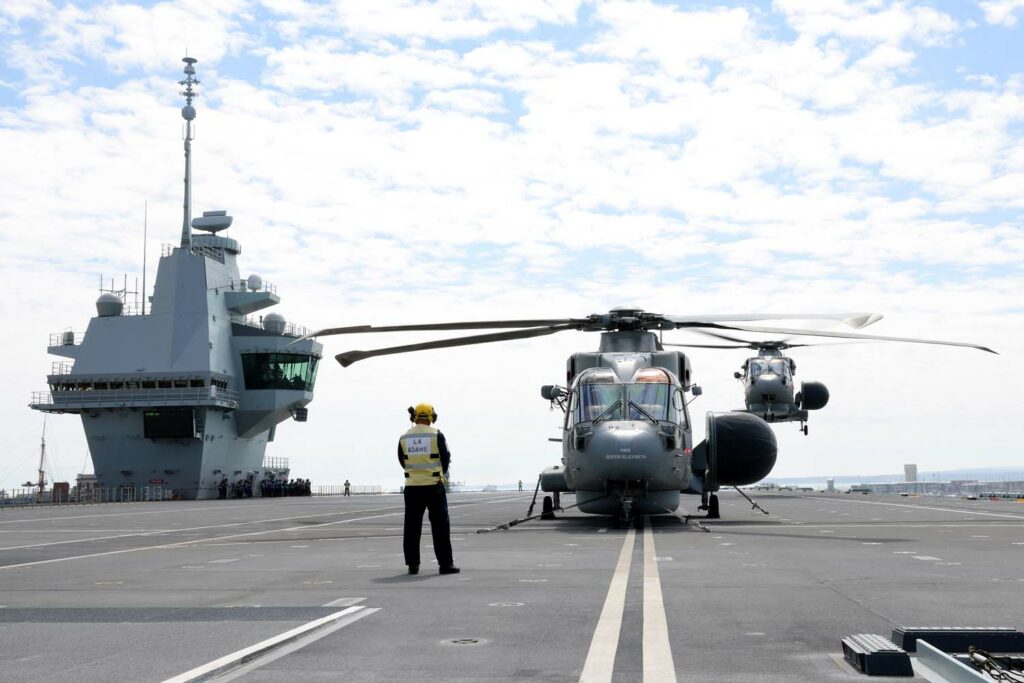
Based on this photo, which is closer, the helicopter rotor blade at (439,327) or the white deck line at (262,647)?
the white deck line at (262,647)

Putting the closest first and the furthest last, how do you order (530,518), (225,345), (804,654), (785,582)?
(804,654)
(785,582)
(530,518)
(225,345)

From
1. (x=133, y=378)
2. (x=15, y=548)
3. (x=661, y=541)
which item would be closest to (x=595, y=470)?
(x=661, y=541)

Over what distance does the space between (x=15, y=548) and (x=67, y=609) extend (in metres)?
9.70

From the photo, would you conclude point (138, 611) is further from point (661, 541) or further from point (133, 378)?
point (133, 378)

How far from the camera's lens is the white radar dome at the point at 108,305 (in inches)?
2768

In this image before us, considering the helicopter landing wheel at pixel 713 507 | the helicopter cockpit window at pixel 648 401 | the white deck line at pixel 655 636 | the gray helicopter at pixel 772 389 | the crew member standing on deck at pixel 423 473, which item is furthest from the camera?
the gray helicopter at pixel 772 389

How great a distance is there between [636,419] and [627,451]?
1060 millimetres

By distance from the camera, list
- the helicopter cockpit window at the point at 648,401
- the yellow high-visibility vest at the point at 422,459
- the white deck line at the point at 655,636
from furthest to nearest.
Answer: the helicopter cockpit window at the point at 648,401, the yellow high-visibility vest at the point at 422,459, the white deck line at the point at 655,636

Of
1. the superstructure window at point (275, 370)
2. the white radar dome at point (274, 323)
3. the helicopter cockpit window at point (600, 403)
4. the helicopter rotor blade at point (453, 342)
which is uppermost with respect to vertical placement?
the white radar dome at point (274, 323)

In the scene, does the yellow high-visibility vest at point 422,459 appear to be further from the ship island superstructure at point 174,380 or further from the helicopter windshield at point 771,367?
the ship island superstructure at point 174,380

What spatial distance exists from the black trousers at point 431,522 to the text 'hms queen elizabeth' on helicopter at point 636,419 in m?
7.51

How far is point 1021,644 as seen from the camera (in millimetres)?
5859

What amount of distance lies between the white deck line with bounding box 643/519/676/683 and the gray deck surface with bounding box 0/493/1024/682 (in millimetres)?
75

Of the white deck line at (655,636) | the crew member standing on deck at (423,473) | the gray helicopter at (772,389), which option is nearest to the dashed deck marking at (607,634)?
the white deck line at (655,636)
